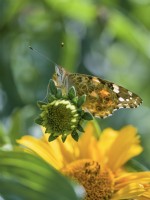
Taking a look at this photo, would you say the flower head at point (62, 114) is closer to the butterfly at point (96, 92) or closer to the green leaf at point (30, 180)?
the butterfly at point (96, 92)

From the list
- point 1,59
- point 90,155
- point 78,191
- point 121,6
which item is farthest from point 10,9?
point 78,191

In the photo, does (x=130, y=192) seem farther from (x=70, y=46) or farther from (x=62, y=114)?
(x=70, y=46)

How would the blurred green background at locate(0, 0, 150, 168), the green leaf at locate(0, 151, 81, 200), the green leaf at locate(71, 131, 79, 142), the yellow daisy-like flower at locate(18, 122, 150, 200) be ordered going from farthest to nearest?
the blurred green background at locate(0, 0, 150, 168)
the yellow daisy-like flower at locate(18, 122, 150, 200)
the green leaf at locate(71, 131, 79, 142)
the green leaf at locate(0, 151, 81, 200)

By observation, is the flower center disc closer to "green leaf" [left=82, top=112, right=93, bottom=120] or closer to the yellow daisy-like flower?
the yellow daisy-like flower

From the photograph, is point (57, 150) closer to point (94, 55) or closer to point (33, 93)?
point (33, 93)

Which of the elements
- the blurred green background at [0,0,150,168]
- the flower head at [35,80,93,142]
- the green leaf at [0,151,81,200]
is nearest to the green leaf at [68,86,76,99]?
the flower head at [35,80,93,142]

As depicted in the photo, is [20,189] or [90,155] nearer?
[20,189]
